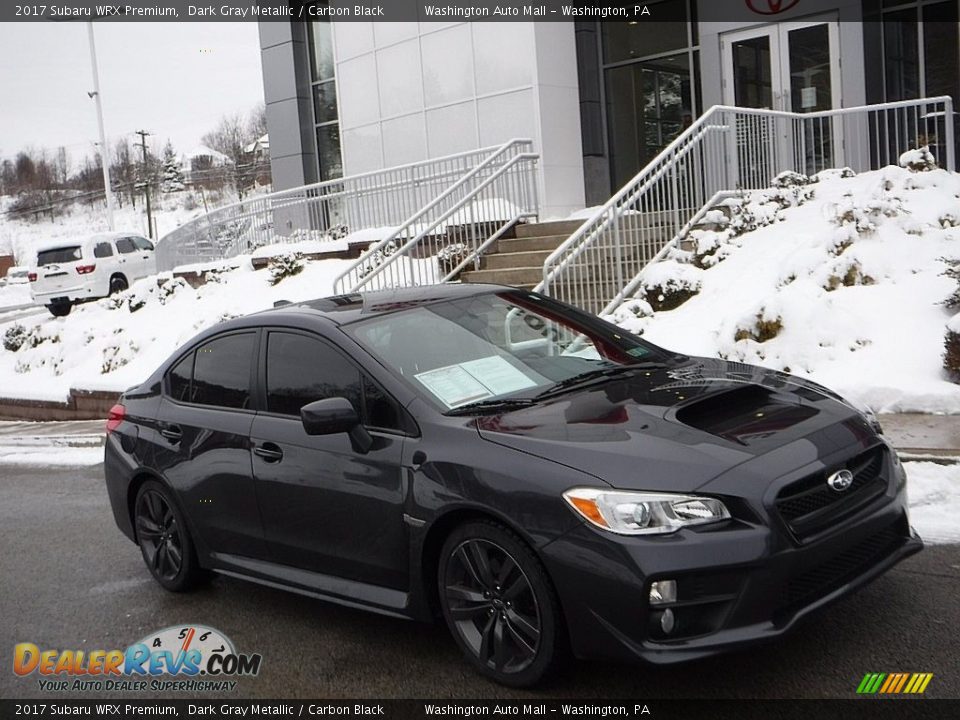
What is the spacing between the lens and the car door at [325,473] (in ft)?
14.2

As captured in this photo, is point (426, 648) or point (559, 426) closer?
point (559, 426)

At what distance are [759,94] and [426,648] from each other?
1482cm

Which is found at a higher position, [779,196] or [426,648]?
[779,196]

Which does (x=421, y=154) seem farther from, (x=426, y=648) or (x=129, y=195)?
(x=129, y=195)

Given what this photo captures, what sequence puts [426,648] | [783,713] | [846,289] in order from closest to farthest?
[783,713] < [426,648] < [846,289]

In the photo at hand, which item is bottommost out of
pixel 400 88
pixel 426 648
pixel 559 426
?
pixel 426 648

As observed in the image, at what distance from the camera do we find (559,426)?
4023mm

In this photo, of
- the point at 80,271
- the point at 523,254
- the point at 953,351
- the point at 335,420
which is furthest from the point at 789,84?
the point at 80,271

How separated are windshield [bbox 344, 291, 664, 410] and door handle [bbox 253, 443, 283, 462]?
0.67 m

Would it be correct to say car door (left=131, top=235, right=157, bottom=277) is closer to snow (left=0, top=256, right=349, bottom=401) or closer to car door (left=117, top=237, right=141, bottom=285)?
car door (left=117, top=237, right=141, bottom=285)

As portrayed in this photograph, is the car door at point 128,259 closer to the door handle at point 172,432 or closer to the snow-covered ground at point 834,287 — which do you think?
the snow-covered ground at point 834,287

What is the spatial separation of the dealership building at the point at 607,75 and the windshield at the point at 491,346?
12084 millimetres

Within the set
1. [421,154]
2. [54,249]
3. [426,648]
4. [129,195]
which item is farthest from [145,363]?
[129,195]

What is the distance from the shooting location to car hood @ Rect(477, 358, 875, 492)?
144 inches
